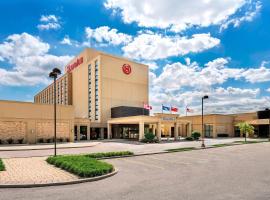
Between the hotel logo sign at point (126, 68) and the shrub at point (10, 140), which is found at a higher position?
the hotel logo sign at point (126, 68)

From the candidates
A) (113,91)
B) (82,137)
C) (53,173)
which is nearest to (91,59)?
(113,91)

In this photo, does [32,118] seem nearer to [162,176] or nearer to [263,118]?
[162,176]

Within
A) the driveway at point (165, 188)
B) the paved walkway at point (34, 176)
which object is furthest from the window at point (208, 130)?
the paved walkway at point (34, 176)

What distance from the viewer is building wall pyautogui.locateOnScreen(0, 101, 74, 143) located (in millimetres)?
41938

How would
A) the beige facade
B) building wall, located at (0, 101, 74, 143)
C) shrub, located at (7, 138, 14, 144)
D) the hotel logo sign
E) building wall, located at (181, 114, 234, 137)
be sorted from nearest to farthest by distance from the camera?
shrub, located at (7, 138, 14, 144) < building wall, located at (0, 101, 74, 143) < the beige facade < building wall, located at (181, 114, 234, 137) < the hotel logo sign

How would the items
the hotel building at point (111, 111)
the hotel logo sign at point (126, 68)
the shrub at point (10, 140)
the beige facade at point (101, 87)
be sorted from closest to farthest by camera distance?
the shrub at point (10, 140)
the hotel building at point (111, 111)
the beige facade at point (101, 87)
the hotel logo sign at point (126, 68)

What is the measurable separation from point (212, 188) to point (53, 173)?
874cm

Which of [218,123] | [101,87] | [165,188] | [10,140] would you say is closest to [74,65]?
[101,87]

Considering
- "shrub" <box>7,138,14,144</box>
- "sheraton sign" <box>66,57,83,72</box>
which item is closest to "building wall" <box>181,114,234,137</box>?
"sheraton sign" <box>66,57,83,72</box>

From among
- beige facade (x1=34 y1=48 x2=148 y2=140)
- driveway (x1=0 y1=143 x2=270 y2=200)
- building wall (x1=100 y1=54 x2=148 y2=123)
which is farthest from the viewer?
building wall (x1=100 y1=54 x2=148 y2=123)

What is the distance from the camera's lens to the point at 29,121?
44.2 meters

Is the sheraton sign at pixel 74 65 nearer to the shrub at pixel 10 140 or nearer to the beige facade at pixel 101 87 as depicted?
the beige facade at pixel 101 87

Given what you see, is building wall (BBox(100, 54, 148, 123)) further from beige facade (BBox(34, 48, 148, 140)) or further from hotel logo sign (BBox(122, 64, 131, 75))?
hotel logo sign (BBox(122, 64, 131, 75))

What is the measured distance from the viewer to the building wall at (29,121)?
41.9 meters
